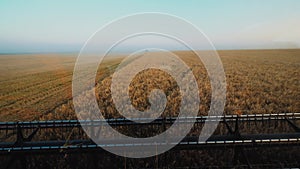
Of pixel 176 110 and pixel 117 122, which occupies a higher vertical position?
pixel 117 122

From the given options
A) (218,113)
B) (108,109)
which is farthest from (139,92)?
(218,113)

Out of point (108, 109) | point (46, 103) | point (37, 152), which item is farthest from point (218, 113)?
point (46, 103)

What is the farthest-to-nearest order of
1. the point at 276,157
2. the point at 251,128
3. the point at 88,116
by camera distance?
the point at 88,116, the point at 251,128, the point at 276,157

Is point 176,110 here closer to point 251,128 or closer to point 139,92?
point 251,128

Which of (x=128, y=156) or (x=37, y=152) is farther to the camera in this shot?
(x=128, y=156)

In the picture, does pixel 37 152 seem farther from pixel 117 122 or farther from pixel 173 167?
pixel 173 167

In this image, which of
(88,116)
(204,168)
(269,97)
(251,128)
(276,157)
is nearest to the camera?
(204,168)

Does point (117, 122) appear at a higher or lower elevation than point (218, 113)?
higher

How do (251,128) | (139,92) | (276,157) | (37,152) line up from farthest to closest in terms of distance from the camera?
(139,92) → (251,128) → (276,157) → (37,152)

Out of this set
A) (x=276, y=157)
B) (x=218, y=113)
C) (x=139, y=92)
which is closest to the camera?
(x=276, y=157)
